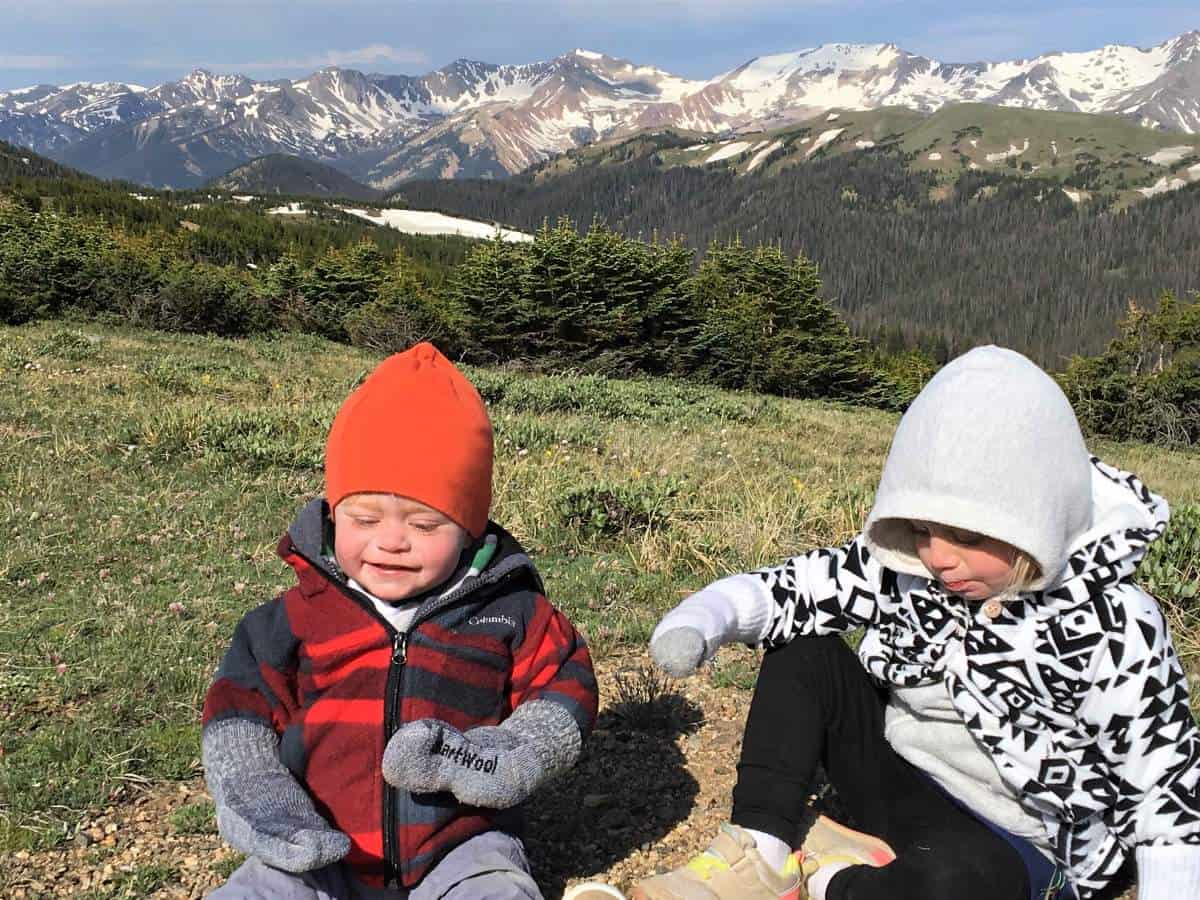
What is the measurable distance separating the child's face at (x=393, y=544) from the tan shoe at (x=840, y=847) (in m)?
1.19

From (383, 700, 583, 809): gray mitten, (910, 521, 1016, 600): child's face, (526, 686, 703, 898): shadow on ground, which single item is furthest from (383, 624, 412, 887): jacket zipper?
(910, 521, 1016, 600): child's face

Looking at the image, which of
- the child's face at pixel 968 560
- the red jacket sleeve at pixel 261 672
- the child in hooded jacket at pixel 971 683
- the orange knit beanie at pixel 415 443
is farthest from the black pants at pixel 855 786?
the red jacket sleeve at pixel 261 672

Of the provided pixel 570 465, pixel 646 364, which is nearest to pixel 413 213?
pixel 646 364

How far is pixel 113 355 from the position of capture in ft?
40.5

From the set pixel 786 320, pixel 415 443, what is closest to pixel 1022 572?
pixel 415 443

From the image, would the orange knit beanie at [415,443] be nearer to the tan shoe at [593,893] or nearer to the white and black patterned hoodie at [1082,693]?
the tan shoe at [593,893]

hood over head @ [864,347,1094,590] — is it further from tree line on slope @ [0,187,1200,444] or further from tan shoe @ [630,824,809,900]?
tree line on slope @ [0,187,1200,444]

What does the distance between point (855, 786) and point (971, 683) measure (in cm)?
52

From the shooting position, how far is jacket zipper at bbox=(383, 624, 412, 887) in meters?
2.05

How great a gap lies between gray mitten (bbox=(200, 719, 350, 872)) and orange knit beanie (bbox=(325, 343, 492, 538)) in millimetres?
570

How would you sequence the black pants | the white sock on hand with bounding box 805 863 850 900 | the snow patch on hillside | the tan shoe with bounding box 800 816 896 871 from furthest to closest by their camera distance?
the snow patch on hillside, the tan shoe with bounding box 800 816 896 871, the white sock on hand with bounding box 805 863 850 900, the black pants

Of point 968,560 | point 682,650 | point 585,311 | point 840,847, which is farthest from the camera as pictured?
point 585,311

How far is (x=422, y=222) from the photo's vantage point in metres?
160

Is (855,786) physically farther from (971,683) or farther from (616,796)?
(616,796)
